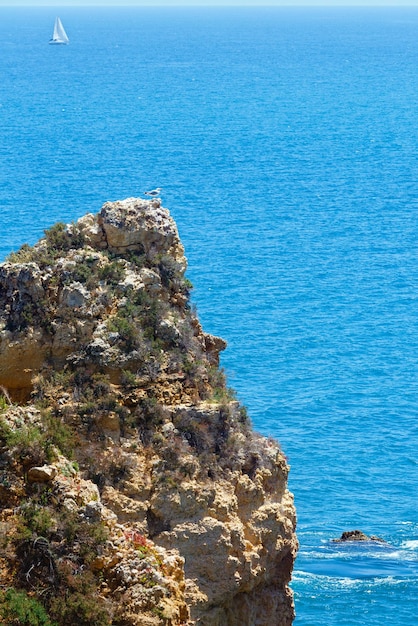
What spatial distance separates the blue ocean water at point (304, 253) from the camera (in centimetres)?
4809

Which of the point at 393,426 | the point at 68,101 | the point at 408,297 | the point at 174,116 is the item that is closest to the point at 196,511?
the point at 393,426

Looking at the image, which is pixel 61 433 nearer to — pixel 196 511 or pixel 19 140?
pixel 196 511

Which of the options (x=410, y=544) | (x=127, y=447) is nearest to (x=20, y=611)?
(x=127, y=447)

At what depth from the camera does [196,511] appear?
72.6 ft

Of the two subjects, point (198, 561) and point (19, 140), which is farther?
point (19, 140)

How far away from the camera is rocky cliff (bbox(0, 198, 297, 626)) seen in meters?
18.8

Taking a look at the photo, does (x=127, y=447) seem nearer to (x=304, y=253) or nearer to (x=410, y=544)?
(x=410, y=544)

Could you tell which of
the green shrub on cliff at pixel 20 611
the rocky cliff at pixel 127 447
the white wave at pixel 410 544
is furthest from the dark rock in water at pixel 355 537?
the green shrub on cliff at pixel 20 611

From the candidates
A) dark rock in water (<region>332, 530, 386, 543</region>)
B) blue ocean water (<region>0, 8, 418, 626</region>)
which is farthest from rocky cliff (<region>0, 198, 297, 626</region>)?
dark rock in water (<region>332, 530, 386, 543</region>)

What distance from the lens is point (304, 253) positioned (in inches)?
3465

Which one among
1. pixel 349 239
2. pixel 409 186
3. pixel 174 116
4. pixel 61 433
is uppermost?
pixel 174 116

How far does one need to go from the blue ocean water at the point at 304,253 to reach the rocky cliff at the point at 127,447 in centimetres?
1703

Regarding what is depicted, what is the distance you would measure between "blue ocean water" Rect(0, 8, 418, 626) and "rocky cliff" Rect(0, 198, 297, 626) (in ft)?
55.9

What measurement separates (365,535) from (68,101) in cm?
13491
